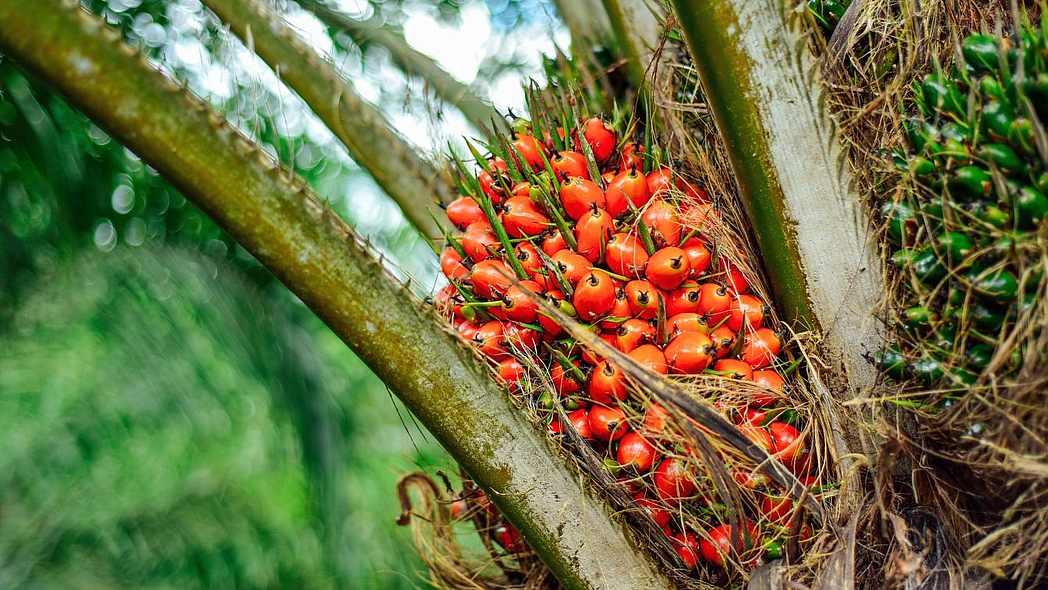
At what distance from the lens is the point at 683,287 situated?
1398mm

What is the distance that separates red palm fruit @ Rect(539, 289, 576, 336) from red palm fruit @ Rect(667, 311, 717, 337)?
197 mm

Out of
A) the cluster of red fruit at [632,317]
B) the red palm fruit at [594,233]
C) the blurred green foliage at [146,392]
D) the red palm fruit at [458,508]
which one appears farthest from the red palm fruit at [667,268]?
the blurred green foliage at [146,392]

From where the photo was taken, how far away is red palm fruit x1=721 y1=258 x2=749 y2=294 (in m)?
1.40

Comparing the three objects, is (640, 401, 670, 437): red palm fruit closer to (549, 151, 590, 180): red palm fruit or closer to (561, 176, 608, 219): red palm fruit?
(561, 176, 608, 219): red palm fruit

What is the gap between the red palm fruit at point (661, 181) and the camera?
1492 millimetres

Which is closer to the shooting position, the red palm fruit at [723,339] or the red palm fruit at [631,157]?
the red palm fruit at [723,339]

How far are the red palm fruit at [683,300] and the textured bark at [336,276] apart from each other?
1.23ft

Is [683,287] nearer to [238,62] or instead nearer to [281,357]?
[238,62]

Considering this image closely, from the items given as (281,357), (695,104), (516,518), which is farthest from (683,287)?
(281,357)

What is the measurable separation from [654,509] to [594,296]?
0.42m

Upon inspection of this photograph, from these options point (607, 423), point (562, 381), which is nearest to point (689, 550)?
point (607, 423)

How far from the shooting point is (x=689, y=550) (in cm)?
132

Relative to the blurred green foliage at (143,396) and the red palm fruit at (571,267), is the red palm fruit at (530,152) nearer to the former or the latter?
Result: the red palm fruit at (571,267)

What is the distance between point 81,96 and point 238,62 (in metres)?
0.39
